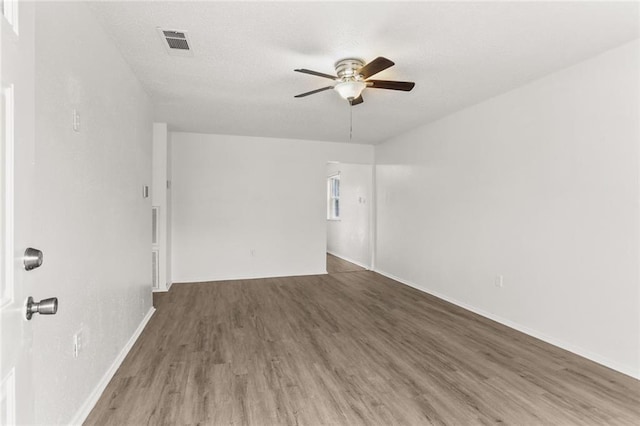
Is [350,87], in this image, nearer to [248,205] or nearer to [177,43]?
[177,43]

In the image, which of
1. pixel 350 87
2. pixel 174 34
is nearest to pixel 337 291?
pixel 350 87

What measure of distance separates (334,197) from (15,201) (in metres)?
8.07

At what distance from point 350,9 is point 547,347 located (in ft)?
10.5

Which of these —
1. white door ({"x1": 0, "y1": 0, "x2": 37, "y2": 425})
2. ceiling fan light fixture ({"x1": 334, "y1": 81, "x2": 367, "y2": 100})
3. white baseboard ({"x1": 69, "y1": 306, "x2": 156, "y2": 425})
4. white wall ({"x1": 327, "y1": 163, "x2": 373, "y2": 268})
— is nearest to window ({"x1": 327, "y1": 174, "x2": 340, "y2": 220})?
white wall ({"x1": 327, "y1": 163, "x2": 373, "y2": 268})

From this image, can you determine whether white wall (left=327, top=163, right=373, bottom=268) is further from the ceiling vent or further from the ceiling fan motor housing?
the ceiling vent

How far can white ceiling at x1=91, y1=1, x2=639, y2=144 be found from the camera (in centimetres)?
213

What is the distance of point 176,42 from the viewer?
251 cm

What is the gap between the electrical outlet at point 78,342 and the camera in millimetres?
1877

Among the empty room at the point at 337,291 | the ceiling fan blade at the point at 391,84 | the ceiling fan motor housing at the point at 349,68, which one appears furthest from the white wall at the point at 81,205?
the ceiling fan blade at the point at 391,84

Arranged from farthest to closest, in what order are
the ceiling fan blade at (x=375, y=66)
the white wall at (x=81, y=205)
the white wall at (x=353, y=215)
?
the white wall at (x=353, y=215) < the ceiling fan blade at (x=375, y=66) < the white wall at (x=81, y=205)

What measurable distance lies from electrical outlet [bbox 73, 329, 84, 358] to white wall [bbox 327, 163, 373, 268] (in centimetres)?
533

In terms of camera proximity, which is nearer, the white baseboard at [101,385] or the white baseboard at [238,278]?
the white baseboard at [101,385]

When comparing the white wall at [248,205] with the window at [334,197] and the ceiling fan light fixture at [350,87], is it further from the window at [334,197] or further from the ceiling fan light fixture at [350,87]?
the ceiling fan light fixture at [350,87]

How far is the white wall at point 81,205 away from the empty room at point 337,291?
17mm
